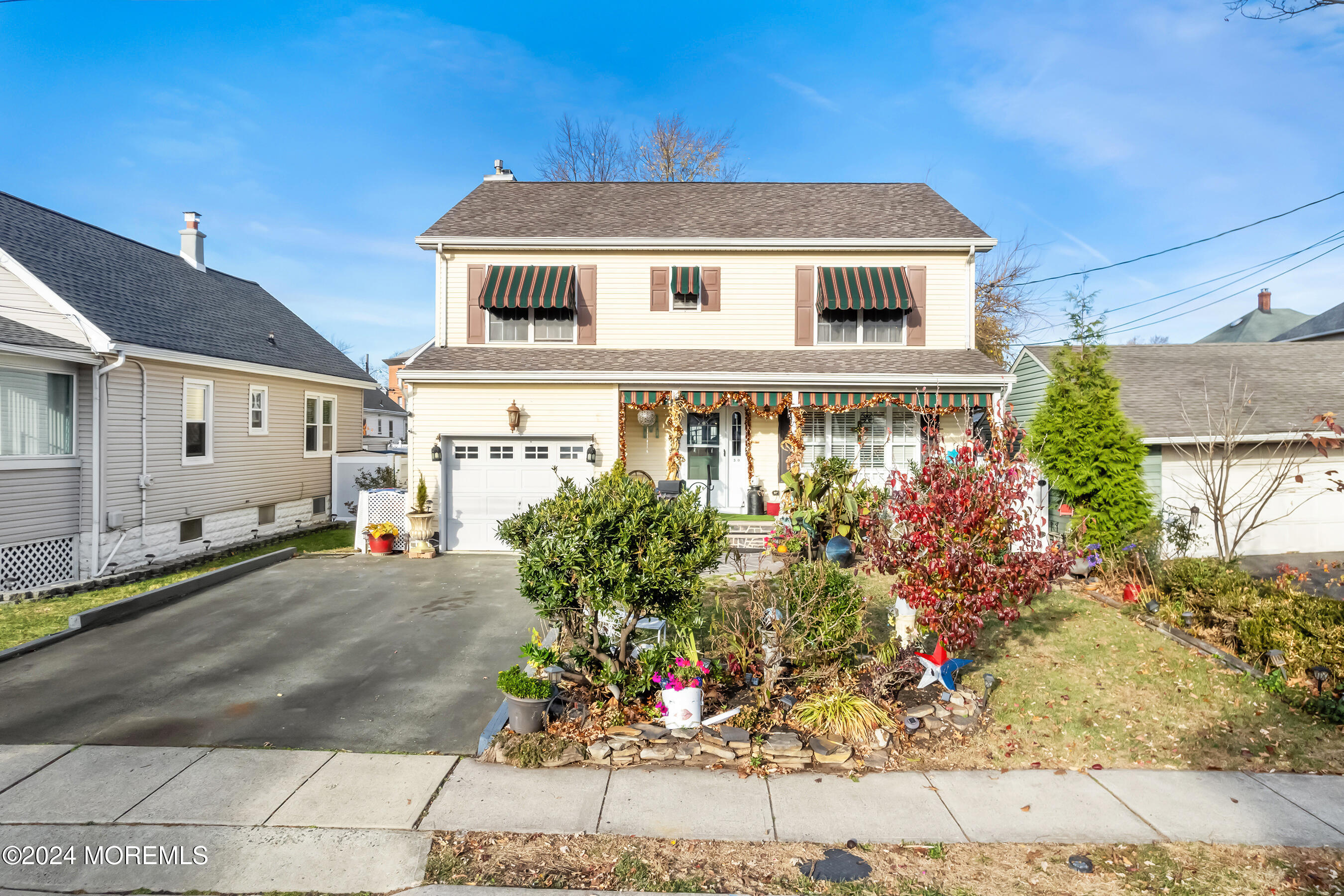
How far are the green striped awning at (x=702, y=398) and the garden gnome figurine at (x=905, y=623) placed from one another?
270 inches

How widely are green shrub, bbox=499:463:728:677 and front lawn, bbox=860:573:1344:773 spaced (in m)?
2.34

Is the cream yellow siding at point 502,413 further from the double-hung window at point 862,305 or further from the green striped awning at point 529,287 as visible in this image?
the double-hung window at point 862,305

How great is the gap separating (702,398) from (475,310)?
553 centimetres

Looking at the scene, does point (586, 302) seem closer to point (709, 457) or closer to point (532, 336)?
point (532, 336)

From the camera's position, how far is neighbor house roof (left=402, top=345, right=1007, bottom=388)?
12.8m

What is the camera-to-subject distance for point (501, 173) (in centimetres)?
1698

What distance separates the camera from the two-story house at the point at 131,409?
405 inches

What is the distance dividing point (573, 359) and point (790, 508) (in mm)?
5566

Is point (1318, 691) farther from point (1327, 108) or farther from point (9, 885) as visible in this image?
point (1327, 108)

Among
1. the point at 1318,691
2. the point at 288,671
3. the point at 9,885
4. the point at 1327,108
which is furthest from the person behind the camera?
the point at 1327,108

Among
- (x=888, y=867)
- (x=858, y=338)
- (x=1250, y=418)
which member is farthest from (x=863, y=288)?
(x=888, y=867)

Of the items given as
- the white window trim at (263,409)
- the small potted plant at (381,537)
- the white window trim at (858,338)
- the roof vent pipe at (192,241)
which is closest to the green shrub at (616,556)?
the small potted plant at (381,537)

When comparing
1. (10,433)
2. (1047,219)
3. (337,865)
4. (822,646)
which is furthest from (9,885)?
(1047,219)

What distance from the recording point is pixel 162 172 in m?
16.4
